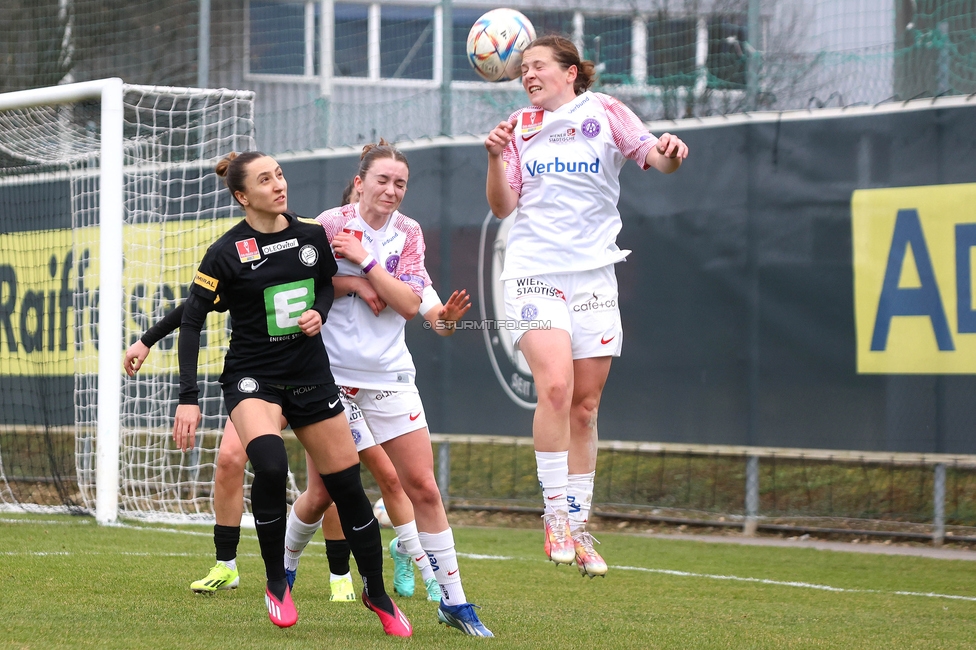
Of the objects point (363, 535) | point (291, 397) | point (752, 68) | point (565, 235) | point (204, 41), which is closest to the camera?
point (291, 397)

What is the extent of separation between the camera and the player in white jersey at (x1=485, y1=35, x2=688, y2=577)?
5.57 metres

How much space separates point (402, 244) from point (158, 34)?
37.1 feet

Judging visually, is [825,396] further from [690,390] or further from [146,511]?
[146,511]

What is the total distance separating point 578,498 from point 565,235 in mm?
1303

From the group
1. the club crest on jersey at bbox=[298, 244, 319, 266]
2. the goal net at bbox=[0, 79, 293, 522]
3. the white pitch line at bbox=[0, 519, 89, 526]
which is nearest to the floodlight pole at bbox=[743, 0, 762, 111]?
the goal net at bbox=[0, 79, 293, 522]

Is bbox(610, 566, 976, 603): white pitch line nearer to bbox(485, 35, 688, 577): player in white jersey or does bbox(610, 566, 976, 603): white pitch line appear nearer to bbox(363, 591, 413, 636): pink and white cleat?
bbox(485, 35, 688, 577): player in white jersey

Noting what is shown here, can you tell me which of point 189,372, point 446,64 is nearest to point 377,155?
point 189,372

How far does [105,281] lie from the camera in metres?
9.20

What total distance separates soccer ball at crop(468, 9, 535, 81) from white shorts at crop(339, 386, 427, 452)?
195cm

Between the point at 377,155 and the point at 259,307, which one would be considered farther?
the point at 377,155

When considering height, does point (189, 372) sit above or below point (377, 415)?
above

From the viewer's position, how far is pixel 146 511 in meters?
9.91

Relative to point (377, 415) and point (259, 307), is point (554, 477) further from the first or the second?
point (259, 307)

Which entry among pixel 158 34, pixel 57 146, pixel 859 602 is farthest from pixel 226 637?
pixel 158 34
